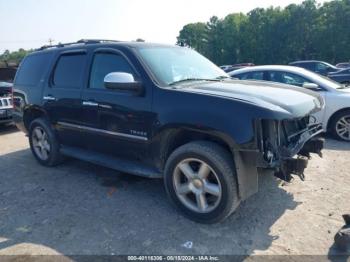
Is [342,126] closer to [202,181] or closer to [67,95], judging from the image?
[202,181]

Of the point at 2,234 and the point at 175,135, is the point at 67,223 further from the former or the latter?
the point at 175,135

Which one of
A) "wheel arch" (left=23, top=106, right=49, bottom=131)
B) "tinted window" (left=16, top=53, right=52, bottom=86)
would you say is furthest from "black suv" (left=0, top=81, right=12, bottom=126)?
"wheel arch" (left=23, top=106, right=49, bottom=131)

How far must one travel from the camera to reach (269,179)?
4.67 meters

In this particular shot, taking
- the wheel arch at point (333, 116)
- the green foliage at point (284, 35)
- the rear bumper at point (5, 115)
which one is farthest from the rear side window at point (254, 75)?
the green foliage at point (284, 35)

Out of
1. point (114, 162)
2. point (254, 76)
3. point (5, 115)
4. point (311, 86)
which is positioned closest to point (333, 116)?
point (311, 86)

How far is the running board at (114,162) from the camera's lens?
4027 millimetres

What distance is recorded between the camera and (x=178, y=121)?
140 inches

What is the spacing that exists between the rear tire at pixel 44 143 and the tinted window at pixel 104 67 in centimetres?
139

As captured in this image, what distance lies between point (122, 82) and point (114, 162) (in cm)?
117

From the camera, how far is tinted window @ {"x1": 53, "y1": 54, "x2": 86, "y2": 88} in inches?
190

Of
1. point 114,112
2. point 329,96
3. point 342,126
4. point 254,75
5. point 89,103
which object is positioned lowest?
point 342,126

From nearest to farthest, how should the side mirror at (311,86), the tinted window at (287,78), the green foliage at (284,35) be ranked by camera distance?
the side mirror at (311,86) → the tinted window at (287,78) → the green foliage at (284,35)

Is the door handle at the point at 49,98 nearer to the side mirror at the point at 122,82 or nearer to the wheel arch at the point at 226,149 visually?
the side mirror at the point at 122,82

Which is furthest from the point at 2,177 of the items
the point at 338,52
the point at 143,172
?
the point at 338,52
